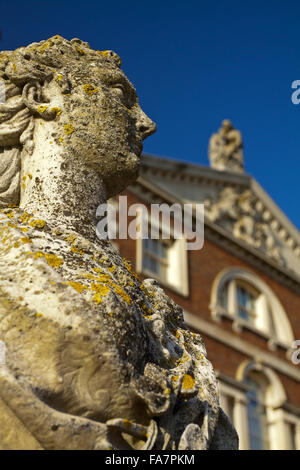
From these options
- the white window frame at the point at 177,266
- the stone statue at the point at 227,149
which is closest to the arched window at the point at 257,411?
the white window frame at the point at 177,266

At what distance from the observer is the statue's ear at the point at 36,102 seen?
2.70m

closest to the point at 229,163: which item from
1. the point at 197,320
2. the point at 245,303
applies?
the point at 245,303

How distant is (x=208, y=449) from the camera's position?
209 cm

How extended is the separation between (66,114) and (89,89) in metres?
0.17

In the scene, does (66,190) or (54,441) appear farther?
(66,190)

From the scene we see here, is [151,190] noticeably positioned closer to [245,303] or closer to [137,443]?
[245,303]

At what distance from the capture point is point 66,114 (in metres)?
2.67

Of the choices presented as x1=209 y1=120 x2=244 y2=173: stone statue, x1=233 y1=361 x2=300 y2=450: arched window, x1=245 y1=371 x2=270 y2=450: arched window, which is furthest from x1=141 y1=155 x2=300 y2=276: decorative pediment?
x1=245 y1=371 x2=270 y2=450: arched window

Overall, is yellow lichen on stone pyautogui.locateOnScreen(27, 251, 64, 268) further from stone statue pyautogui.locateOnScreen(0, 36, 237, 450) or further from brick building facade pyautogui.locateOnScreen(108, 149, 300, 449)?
brick building facade pyautogui.locateOnScreen(108, 149, 300, 449)

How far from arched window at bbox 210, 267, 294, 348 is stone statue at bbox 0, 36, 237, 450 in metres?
14.9

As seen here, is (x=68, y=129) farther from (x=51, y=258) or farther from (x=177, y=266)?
(x=177, y=266)

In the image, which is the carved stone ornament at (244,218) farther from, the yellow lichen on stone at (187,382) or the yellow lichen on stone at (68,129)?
the yellow lichen on stone at (187,382)
